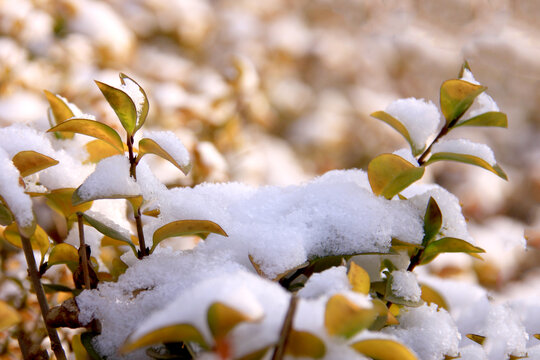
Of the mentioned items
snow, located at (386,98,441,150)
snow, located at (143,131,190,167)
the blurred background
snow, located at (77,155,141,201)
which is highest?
snow, located at (386,98,441,150)

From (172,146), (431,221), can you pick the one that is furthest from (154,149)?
(431,221)

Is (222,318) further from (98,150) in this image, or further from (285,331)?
(98,150)

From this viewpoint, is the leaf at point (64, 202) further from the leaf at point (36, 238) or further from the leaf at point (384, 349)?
the leaf at point (384, 349)

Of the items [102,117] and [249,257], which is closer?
[249,257]

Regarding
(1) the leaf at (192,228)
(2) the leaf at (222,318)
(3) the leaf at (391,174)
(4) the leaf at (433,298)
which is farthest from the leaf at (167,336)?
(4) the leaf at (433,298)

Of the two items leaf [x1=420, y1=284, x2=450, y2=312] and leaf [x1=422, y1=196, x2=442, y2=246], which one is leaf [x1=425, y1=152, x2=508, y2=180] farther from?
leaf [x1=420, y1=284, x2=450, y2=312]

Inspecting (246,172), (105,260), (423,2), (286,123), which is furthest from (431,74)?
(105,260)

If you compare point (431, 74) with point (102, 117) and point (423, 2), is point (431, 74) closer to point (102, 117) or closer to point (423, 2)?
point (423, 2)

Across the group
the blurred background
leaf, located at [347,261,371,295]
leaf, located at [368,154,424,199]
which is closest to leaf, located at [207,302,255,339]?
leaf, located at [347,261,371,295]
